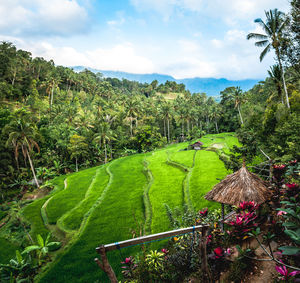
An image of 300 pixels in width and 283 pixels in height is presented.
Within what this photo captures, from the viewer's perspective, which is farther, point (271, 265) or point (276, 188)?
point (276, 188)

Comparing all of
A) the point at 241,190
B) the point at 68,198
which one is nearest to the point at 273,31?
the point at 241,190

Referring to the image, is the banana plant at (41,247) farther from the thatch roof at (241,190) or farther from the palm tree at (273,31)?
the palm tree at (273,31)

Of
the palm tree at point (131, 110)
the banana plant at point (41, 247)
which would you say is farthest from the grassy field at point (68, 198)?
the palm tree at point (131, 110)

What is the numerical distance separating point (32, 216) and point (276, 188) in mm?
16406

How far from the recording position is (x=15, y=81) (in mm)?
40844

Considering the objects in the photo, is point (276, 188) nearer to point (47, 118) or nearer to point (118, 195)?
point (118, 195)

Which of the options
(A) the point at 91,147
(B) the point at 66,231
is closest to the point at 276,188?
(B) the point at 66,231

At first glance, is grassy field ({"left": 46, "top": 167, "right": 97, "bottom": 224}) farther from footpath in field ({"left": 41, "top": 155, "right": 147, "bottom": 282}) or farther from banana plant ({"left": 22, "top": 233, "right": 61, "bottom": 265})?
banana plant ({"left": 22, "top": 233, "right": 61, "bottom": 265})

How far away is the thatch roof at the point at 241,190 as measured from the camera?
19.5ft

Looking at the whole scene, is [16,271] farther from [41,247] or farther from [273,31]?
[273,31]

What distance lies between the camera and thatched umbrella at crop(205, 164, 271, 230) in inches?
Answer: 234

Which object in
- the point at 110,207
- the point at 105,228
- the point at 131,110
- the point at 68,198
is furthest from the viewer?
the point at 131,110

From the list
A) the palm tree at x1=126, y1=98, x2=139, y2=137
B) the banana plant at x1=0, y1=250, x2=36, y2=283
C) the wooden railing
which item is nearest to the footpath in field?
the banana plant at x1=0, y1=250, x2=36, y2=283

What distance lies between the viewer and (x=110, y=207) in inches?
521
